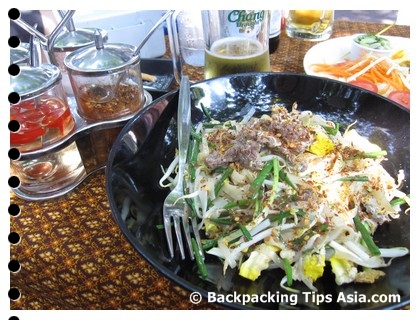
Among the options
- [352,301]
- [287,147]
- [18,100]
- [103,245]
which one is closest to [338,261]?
[352,301]

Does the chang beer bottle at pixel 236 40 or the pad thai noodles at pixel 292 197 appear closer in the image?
the pad thai noodles at pixel 292 197

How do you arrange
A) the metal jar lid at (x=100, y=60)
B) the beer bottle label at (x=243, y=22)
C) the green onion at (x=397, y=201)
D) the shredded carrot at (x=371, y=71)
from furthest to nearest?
the shredded carrot at (x=371, y=71)
the beer bottle label at (x=243, y=22)
the metal jar lid at (x=100, y=60)
the green onion at (x=397, y=201)

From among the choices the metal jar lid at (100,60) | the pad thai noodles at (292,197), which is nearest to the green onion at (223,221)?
the pad thai noodles at (292,197)

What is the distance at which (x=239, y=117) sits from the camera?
0.76 metres

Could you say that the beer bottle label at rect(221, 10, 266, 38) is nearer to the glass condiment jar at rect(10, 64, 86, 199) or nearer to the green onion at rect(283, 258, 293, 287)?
the glass condiment jar at rect(10, 64, 86, 199)

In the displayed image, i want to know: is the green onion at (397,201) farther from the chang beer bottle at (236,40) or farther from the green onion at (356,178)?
the chang beer bottle at (236,40)

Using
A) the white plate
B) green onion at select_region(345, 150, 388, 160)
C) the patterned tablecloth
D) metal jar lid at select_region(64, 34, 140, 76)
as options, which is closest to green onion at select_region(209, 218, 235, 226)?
the patterned tablecloth

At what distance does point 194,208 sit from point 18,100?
1.08 feet

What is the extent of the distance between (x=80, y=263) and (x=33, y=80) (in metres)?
0.31

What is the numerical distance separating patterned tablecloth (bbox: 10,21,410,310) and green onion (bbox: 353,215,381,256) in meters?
0.22

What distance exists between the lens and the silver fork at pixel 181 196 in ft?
1.67

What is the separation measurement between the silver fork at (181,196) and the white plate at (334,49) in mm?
462

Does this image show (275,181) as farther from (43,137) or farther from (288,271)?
(43,137)

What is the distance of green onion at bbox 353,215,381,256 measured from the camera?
0.48 metres
